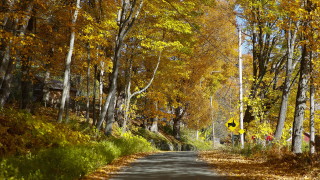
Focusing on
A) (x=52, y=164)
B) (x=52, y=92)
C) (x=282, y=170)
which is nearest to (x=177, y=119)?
(x=52, y=92)

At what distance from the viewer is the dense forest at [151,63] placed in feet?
39.2

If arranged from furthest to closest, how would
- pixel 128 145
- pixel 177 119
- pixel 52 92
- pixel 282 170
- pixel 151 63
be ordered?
1. pixel 177 119
2. pixel 52 92
3. pixel 151 63
4. pixel 128 145
5. pixel 282 170

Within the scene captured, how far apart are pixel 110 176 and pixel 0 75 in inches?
275

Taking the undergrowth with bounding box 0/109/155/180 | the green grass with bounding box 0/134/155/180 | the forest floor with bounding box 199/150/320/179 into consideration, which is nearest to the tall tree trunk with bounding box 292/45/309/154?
the forest floor with bounding box 199/150/320/179

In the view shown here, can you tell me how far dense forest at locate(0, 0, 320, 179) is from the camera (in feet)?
39.2

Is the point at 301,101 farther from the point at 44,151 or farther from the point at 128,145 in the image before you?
the point at 44,151

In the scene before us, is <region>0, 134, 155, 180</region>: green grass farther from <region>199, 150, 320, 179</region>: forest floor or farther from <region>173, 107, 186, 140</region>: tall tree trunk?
<region>173, 107, 186, 140</region>: tall tree trunk

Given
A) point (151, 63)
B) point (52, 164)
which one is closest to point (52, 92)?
point (151, 63)

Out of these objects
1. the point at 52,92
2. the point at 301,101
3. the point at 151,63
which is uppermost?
the point at 151,63

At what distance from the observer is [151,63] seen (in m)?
25.3

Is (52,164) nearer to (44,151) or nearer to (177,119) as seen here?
(44,151)

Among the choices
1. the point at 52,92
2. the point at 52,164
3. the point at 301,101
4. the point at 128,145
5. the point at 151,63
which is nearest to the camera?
the point at 52,164

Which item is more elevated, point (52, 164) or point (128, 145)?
point (52, 164)

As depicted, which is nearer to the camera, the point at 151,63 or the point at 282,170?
the point at 282,170
